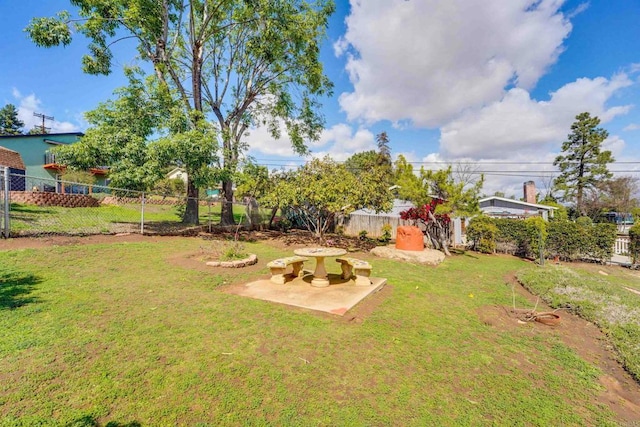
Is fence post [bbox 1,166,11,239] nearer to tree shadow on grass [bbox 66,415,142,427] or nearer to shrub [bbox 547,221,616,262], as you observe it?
tree shadow on grass [bbox 66,415,142,427]

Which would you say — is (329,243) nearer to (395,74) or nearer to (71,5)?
(395,74)

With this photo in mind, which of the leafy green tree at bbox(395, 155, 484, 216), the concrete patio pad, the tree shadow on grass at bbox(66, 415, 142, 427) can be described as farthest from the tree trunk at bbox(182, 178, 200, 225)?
the tree shadow on grass at bbox(66, 415, 142, 427)

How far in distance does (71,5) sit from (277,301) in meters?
14.6

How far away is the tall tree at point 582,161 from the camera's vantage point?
27.0m

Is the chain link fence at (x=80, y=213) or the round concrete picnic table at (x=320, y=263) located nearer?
the round concrete picnic table at (x=320, y=263)

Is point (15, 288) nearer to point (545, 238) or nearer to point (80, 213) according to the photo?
point (80, 213)

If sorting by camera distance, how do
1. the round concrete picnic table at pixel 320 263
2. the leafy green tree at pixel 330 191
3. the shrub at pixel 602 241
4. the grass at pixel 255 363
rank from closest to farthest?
1. the grass at pixel 255 363
2. the round concrete picnic table at pixel 320 263
3. the leafy green tree at pixel 330 191
4. the shrub at pixel 602 241

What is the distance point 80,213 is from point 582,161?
41.5 m

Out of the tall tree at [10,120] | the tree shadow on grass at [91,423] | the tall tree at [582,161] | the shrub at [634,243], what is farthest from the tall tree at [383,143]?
the tall tree at [10,120]

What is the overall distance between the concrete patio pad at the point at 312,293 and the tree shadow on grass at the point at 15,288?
2980mm

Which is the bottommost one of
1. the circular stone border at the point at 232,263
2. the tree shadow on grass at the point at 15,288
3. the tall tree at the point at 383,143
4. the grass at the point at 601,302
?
the grass at the point at 601,302

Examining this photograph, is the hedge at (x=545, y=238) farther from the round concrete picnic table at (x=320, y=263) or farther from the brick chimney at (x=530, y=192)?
the brick chimney at (x=530, y=192)

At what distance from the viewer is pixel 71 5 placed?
35.4ft

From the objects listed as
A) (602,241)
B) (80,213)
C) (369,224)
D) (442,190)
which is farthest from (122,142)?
(602,241)
